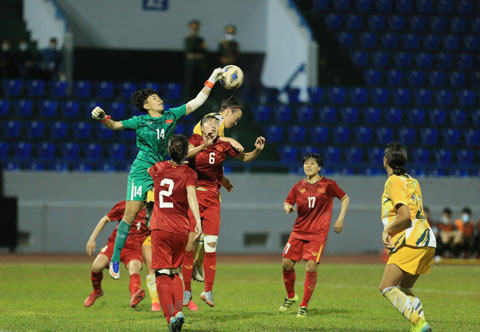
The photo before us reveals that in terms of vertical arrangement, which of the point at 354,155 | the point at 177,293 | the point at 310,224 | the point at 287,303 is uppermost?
the point at 354,155

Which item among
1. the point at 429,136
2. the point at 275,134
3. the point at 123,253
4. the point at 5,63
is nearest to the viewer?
the point at 123,253

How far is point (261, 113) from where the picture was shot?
77.9ft

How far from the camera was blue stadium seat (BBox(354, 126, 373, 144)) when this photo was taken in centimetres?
2370

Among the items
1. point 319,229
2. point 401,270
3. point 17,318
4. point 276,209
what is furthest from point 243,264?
point 401,270

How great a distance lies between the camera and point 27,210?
20891 mm

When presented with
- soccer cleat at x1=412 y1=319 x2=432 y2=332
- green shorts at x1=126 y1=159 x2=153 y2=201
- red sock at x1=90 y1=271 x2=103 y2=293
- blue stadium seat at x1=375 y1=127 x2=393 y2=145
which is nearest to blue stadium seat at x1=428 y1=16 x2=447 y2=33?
blue stadium seat at x1=375 y1=127 x2=393 y2=145

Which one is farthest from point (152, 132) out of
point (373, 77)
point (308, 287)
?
point (373, 77)

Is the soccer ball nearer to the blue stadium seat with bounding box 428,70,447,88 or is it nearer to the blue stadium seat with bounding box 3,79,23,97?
the blue stadium seat with bounding box 3,79,23,97

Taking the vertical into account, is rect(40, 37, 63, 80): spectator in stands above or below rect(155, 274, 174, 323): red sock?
above

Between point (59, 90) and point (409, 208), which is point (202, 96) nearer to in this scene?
point (409, 208)

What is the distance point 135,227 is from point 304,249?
211 centimetres

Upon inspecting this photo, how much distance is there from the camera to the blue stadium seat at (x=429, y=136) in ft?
79.3

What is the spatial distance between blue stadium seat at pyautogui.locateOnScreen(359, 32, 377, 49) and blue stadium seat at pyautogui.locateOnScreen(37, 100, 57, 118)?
31.7ft

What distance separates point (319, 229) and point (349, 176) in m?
11.8
